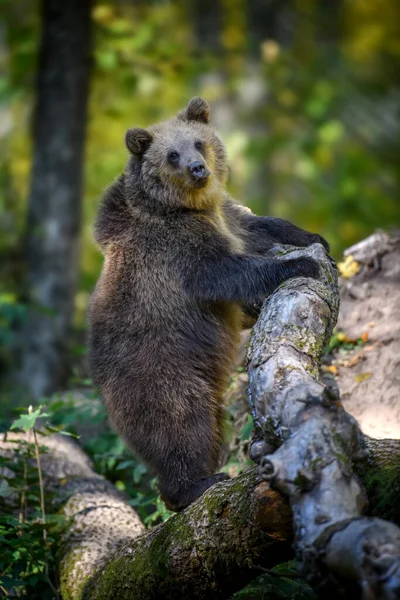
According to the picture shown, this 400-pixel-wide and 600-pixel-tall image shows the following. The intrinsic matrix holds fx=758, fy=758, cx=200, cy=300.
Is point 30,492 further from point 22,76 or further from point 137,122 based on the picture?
point 137,122

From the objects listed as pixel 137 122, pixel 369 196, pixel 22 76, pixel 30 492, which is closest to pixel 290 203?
pixel 369 196

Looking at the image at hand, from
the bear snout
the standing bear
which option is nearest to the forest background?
the standing bear

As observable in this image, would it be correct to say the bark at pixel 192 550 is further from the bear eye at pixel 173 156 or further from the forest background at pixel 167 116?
the bear eye at pixel 173 156

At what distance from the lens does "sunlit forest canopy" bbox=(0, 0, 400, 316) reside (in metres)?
12.0

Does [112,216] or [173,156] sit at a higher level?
[173,156]

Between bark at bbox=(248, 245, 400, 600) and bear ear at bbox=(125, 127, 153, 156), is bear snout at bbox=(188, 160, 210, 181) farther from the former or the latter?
bark at bbox=(248, 245, 400, 600)

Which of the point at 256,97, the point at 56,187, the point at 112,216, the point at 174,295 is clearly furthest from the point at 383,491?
the point at 256,97

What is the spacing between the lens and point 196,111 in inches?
260

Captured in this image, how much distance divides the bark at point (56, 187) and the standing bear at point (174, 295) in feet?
16.6

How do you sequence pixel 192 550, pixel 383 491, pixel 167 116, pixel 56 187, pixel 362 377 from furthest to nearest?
1. pixel 56 187
2. pixel 167 116
3. pixel 362 377
4. pixel 192 550
5. pixel 383 491

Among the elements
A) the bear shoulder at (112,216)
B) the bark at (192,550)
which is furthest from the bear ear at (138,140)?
the bark at (192,550)

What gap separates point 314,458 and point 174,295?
2627mm

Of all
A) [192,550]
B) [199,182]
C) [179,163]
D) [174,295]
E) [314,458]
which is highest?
[179,163]

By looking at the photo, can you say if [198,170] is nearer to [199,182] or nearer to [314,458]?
[199,182]
